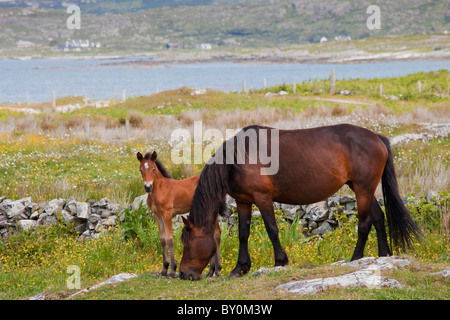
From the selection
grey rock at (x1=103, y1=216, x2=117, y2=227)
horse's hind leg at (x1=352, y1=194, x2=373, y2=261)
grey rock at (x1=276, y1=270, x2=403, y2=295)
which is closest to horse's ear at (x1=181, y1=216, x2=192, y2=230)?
grey rock at (x1=276, y1=270, x2=403, y2=295)

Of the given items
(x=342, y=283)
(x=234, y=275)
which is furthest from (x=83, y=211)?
(x=342, y=283)

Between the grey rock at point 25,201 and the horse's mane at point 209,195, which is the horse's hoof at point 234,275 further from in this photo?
the grey rock at point 25,201

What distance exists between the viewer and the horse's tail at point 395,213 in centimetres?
780

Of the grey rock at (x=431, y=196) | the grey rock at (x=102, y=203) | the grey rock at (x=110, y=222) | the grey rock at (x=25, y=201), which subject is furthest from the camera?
the grey rock at (x=25, y=201)

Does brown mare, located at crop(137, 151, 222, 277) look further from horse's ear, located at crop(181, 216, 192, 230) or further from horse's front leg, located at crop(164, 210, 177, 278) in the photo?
horse's ear, located at crop(181, 216, 192, 230)

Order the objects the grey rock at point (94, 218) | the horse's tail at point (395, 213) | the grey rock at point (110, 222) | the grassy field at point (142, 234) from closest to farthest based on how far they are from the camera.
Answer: the grassy field at point (142, 234)
the horse's tail at point (395, 213)
the grey rock at point (110, 222)
the grey rock at point (94, 218)

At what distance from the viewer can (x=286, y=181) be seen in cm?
723

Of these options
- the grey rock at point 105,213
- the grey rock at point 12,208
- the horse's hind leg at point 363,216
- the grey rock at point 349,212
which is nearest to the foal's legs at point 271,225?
the horse's hind leg at point 363,216

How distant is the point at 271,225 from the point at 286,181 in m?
0.66

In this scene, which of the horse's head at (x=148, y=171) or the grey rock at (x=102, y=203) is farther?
the grey rock at (x=102, y=203)

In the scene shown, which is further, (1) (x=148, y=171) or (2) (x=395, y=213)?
(2) (x=395, y=213)

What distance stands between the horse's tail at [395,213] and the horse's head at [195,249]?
9.58 feet

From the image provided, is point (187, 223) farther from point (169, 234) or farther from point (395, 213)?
point (395, 213)
